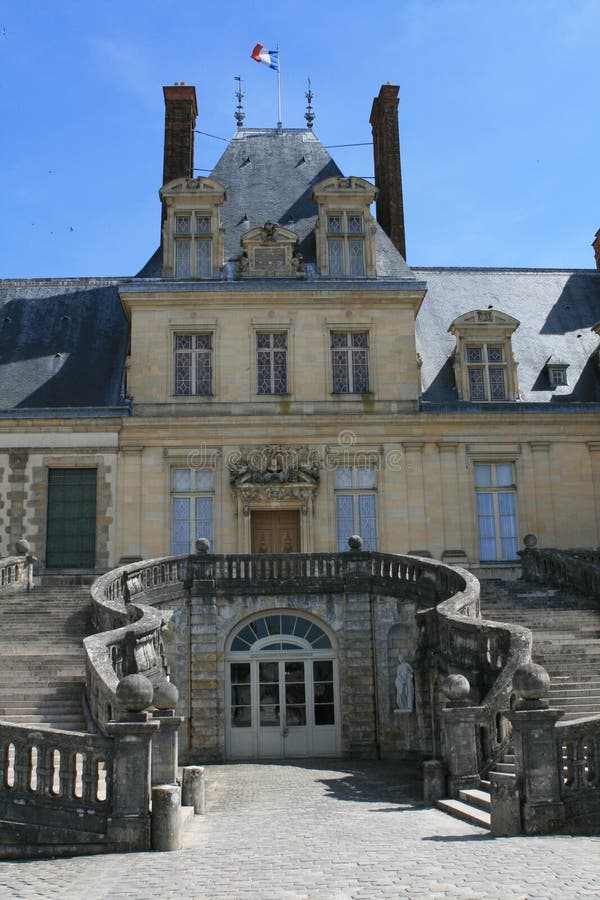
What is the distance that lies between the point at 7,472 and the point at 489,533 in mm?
11039

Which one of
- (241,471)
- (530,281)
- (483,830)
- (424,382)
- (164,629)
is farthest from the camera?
(530,281)

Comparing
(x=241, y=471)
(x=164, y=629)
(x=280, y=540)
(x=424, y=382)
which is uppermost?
(x=424, y=382)

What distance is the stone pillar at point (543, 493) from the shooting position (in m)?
22.4

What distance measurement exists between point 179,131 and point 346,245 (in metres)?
6.32

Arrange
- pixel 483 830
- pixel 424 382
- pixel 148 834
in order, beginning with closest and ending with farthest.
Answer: pixel 148 834, pixel 483 830, pixel 424 382

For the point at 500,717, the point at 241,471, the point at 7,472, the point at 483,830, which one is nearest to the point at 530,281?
the point at 241,471

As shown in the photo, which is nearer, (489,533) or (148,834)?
(148,834)

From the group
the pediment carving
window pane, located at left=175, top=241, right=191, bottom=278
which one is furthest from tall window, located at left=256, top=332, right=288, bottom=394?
window pane, located at left=175, top=241, right=191, bottom=278

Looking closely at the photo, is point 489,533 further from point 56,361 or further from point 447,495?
point 56,361

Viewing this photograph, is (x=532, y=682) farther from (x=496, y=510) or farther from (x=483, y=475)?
(x=483, y=475)

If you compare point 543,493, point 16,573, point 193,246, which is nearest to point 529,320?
point 543,493

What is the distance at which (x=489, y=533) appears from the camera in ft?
73.6

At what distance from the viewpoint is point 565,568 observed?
19.1m

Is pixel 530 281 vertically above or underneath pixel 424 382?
above
